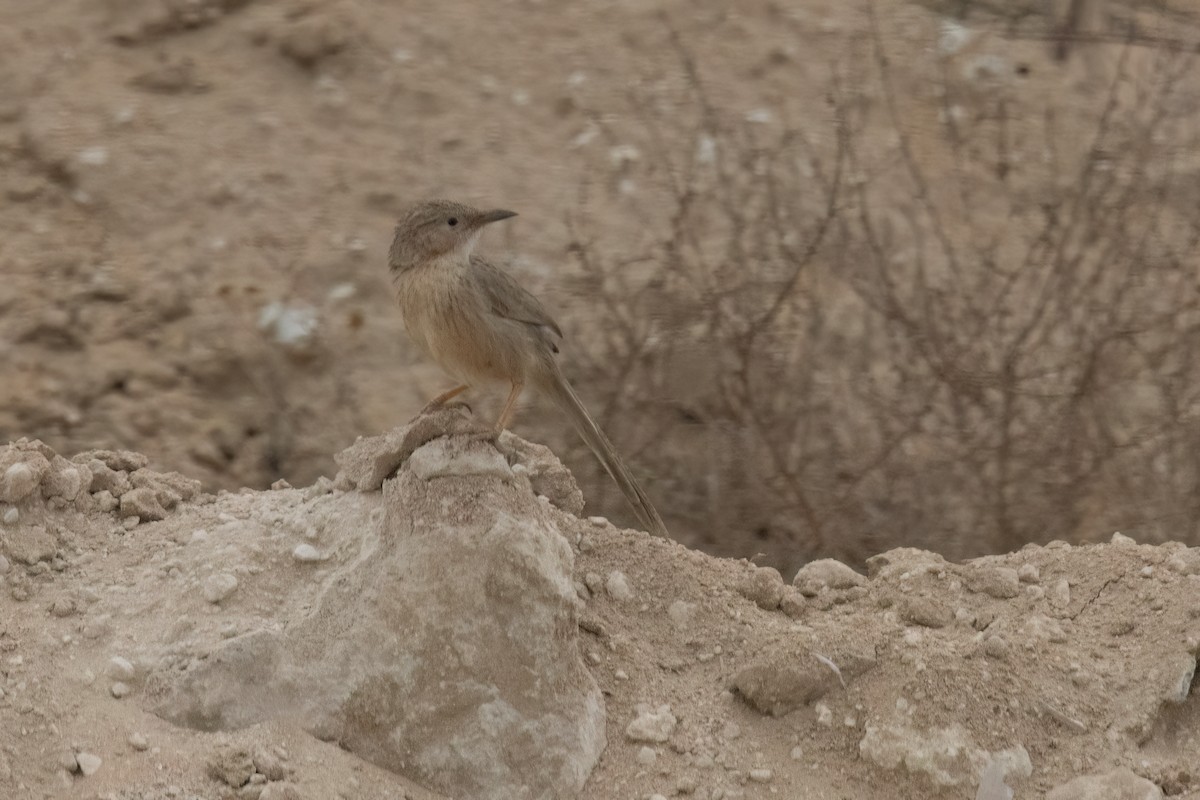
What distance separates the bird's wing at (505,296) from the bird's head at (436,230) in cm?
7

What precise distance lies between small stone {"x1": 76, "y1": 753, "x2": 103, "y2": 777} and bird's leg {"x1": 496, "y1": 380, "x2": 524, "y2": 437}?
48.7 inches

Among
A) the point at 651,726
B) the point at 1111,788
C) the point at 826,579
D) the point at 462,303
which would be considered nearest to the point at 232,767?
the point at 651,726

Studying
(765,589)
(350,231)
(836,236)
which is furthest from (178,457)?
(765,589)

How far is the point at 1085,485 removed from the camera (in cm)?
641

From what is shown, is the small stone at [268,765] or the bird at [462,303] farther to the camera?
the bird at [462,303]

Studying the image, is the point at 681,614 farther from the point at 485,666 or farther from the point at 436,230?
the point at 436,230

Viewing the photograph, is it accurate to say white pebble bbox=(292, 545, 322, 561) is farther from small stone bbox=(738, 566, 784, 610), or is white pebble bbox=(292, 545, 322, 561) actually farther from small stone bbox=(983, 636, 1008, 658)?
small stone bbox=(983, 636, 1008, 658)

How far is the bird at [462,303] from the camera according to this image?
14.5 feet

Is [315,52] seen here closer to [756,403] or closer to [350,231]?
[350,231]

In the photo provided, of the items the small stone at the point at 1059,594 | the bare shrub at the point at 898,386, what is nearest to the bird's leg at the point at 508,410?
the small stone at the point at 1059,594

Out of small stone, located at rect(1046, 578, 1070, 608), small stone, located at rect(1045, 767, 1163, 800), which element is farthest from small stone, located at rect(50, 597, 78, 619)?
small stone, located at rect(1046, 578, 1070, 608)

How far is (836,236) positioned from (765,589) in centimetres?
322

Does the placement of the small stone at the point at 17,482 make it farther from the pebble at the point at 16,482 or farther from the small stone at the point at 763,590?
the small stone at the point at 763,590

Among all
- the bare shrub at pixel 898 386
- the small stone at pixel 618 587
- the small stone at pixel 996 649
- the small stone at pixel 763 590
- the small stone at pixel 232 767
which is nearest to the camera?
the small stone at pixel 232 767
